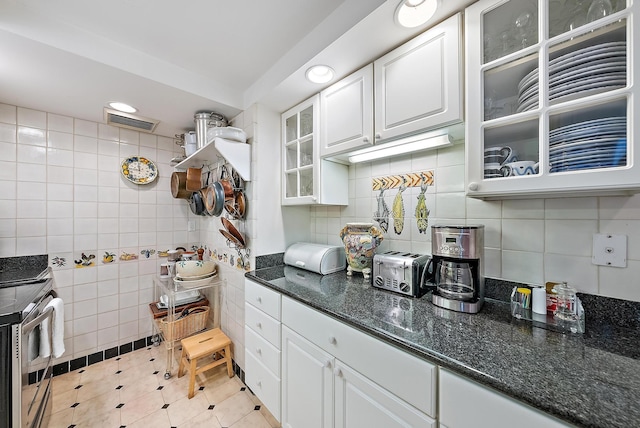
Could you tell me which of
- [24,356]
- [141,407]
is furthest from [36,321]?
[141,407]

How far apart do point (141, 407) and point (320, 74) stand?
2390 millimetres

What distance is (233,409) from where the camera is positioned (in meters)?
1.54

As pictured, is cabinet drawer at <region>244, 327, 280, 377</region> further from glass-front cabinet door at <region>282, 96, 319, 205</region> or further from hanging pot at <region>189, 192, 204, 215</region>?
hanging pot at <region>189, 192, 204, 215</region>

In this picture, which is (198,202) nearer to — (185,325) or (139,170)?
(139,170)

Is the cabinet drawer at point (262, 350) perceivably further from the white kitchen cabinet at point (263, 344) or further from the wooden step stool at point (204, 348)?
the wooden step stool at point (204, 348)

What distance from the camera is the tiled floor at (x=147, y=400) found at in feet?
4.75

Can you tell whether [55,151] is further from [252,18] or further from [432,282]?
[432,282]

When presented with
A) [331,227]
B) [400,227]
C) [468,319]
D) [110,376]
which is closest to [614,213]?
[468,319]

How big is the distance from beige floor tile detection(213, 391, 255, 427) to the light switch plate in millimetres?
1964

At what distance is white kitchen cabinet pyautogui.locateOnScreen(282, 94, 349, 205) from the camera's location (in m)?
1.54

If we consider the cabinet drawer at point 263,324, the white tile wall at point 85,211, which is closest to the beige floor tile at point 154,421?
the cabinet drawer at point 263,324

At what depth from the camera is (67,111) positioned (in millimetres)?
1836

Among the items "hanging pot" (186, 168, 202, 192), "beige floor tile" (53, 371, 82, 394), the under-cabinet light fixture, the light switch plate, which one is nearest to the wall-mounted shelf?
"hanging pot" (186, 168, 202, 192)

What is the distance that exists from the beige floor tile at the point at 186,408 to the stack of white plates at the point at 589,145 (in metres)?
2.22
